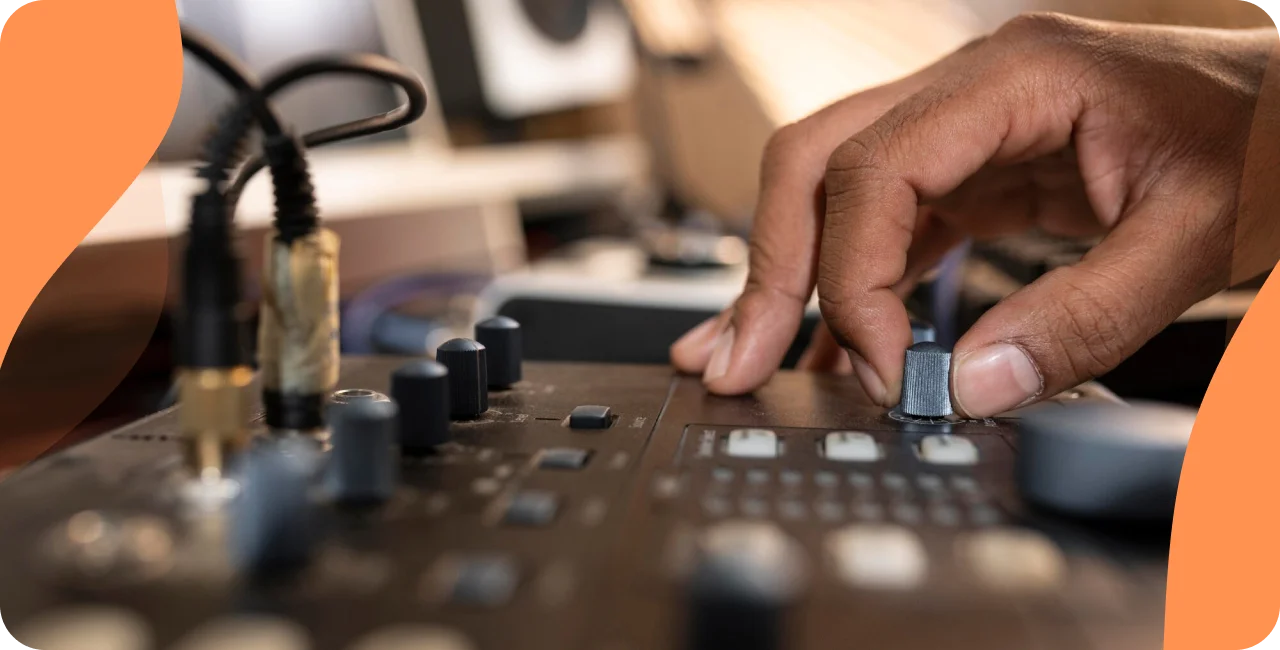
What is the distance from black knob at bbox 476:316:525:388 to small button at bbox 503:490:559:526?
0.69 feet

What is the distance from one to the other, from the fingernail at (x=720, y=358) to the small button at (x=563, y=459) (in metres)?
0.17

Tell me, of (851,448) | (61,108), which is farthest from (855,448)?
(61,108)

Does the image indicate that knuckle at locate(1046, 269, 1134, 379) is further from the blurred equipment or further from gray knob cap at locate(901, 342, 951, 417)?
the blurred equipment

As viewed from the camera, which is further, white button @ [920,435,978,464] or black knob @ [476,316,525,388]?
black knob @ [476,316,525,388]

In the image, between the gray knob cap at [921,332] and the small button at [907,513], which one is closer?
the small button at [907,513]

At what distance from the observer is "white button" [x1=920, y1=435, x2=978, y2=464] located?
43 cm

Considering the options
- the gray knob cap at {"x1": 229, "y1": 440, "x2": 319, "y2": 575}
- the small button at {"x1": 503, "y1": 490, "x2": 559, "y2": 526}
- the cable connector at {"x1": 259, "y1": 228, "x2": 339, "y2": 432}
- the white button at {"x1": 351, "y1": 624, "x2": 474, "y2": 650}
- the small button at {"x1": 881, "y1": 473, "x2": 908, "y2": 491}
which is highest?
the cable connector at {"x1": 259, "y1": 228, "x2": 339, "y2": 432}

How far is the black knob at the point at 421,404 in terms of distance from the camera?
42 cm

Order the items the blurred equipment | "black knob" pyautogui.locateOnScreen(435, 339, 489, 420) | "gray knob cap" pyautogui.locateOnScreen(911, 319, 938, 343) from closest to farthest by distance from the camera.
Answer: "black knob" pyautogui.locateOnScreen(435, 339, 489, 420) < "gray knob cap" pyautogui.locateOnScreen(911, 319, 938, 343) < the blurred equipment

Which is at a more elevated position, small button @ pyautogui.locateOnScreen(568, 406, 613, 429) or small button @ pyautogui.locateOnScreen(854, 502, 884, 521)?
small button @ pyautogui.locateOnScreen(854, 502, 884, 521)

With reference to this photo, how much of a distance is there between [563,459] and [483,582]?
0.12 m

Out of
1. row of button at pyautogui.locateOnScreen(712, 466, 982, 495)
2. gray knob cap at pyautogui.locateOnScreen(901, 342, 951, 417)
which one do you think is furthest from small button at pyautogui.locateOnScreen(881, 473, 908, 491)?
gray knob cap at pyautogui.locateOnScreen(901, 342, 951, 417)

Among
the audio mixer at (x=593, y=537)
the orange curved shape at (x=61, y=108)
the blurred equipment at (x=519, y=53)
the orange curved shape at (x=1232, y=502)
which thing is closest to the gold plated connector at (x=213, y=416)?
the audio mixer at (x=593, y=537)

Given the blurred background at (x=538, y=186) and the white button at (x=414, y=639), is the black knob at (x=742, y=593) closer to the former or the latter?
the white button at (x=414, y=639)
